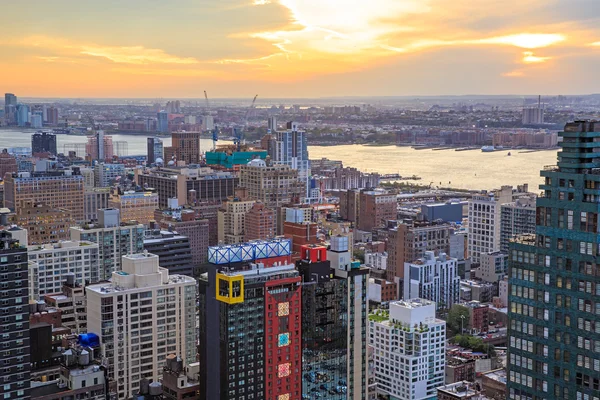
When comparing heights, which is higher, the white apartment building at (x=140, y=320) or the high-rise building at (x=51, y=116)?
the high-rise building at (x=51, y=116)

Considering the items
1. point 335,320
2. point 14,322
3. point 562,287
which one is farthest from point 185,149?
point 562,287

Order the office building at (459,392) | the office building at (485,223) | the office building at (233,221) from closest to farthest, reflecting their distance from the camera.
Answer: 1. the office building at (459,392)
2. the office building at (485,223)
3. the office building at (233,221)

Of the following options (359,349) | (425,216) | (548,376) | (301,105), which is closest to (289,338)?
(359,349)

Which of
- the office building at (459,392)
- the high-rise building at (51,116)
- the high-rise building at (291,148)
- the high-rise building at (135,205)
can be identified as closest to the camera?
the office building at (459,392)

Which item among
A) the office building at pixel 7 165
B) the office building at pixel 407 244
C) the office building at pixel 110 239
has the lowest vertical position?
the office building at pixel 407 244

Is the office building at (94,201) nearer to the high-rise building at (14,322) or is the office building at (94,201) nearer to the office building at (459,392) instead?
the office building at (459,392)

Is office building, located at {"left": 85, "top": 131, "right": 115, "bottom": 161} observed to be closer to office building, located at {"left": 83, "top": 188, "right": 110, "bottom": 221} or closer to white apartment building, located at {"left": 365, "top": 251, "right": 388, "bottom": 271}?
office building, located at {"left": 83, "top": 188, "right": 110, "bottom": 221}

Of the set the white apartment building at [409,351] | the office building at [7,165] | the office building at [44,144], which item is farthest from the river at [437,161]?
the white apartment building at [409,351]
